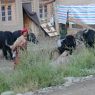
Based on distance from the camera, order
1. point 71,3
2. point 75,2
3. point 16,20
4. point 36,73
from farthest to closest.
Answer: point 71,3
point 75,2
point 16,20
point 36,73

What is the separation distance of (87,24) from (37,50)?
40.3 feet

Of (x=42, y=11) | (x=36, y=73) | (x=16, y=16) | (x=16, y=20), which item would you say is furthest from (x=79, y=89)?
(x=42, y=11)

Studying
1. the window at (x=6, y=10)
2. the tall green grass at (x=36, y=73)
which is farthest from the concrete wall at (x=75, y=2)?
the tall green grass at (x=36, y=73)

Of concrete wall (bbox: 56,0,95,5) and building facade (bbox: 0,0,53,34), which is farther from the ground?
concrete wall (bbox: 56,0,95,5)

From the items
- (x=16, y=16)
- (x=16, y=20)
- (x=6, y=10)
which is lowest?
(x=16, y=20)

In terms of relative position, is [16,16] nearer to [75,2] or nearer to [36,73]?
[75,2]

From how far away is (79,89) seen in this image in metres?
10.4

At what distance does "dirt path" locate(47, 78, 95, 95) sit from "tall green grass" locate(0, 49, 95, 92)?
17.2 inches

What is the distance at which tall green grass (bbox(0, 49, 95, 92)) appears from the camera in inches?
416

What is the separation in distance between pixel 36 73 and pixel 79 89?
1205mm

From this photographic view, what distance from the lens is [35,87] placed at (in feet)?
34.2

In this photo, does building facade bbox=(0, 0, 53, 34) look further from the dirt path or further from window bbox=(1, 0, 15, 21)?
the dirt path

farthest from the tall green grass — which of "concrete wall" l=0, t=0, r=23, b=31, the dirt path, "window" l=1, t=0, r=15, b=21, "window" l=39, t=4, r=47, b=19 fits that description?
"window" l=39, t=4, r=47, b=19

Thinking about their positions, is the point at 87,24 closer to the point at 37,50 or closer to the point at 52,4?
the point at 52,4
